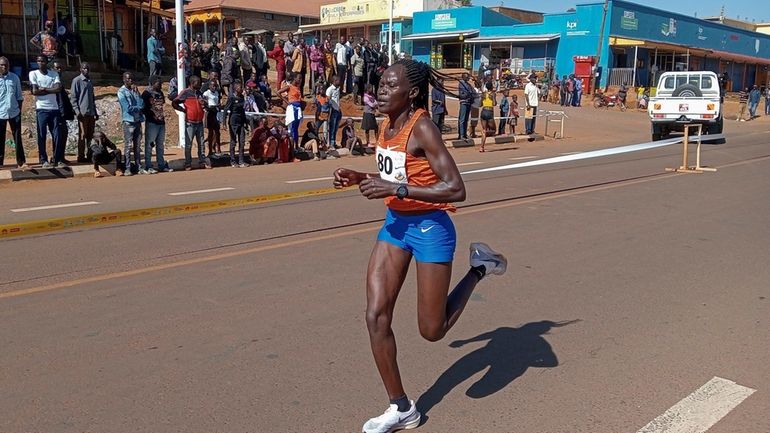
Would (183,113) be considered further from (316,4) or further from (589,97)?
(316,4)

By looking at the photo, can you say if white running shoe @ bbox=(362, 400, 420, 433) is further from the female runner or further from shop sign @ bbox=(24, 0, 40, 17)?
shop sign @ bbox=(24, 0, 40, 17)

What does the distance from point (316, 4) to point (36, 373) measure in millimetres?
58343

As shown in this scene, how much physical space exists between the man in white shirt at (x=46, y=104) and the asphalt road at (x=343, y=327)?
452 cm

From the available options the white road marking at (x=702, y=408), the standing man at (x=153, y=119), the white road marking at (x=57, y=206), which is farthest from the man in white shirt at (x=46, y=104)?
the white road marking at (x=702, y=408)

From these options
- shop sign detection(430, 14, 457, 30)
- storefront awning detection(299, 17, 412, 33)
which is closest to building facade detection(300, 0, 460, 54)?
storefront awning detection(299, 17, 412, 33)

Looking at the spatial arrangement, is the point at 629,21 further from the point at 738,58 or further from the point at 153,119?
the point at 153,119

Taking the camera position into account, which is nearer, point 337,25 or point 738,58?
point 337,25

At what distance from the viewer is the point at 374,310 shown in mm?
3492

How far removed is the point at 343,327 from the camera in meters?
5.11

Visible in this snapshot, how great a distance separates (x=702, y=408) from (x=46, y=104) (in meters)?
12.4

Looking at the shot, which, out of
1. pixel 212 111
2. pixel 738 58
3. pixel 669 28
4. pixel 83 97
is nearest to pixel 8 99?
pixel 83 97

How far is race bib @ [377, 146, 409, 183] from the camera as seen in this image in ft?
12.0

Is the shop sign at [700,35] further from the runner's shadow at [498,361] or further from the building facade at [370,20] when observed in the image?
the runner's shadow at [498,361]

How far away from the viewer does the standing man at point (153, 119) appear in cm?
1323
